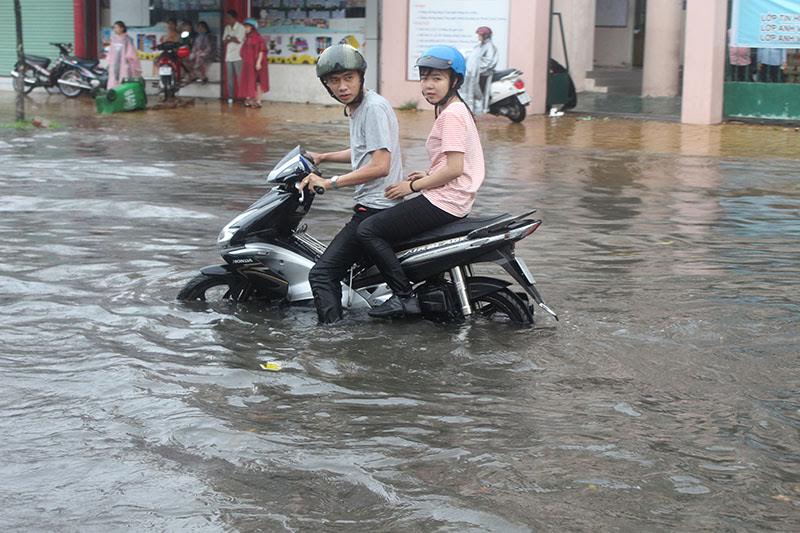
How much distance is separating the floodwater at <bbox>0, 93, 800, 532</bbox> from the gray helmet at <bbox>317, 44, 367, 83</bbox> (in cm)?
142

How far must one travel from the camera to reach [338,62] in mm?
6578

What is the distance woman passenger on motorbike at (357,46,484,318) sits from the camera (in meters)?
6.48

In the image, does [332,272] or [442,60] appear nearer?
[442,60]

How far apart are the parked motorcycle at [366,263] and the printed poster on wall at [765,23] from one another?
13.9 metres

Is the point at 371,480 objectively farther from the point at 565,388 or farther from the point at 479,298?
the point at 479,298

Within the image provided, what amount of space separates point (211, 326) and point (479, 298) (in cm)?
154

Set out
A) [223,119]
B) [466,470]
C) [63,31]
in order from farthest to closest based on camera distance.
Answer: [63,31]
[223,119]
[466,470]

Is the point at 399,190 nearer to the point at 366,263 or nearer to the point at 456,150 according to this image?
the point at 456,150

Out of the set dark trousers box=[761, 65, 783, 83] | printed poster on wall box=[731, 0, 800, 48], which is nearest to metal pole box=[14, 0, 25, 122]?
printed poster on wall box=[731, 0, 800, 48]

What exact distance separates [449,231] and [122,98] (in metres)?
16.8

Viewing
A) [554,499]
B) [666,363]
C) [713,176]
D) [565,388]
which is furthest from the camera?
[713,176]

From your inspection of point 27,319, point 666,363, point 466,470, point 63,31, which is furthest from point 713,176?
point 63,31

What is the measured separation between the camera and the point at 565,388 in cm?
562

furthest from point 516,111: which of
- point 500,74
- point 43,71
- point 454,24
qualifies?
point 43,71
